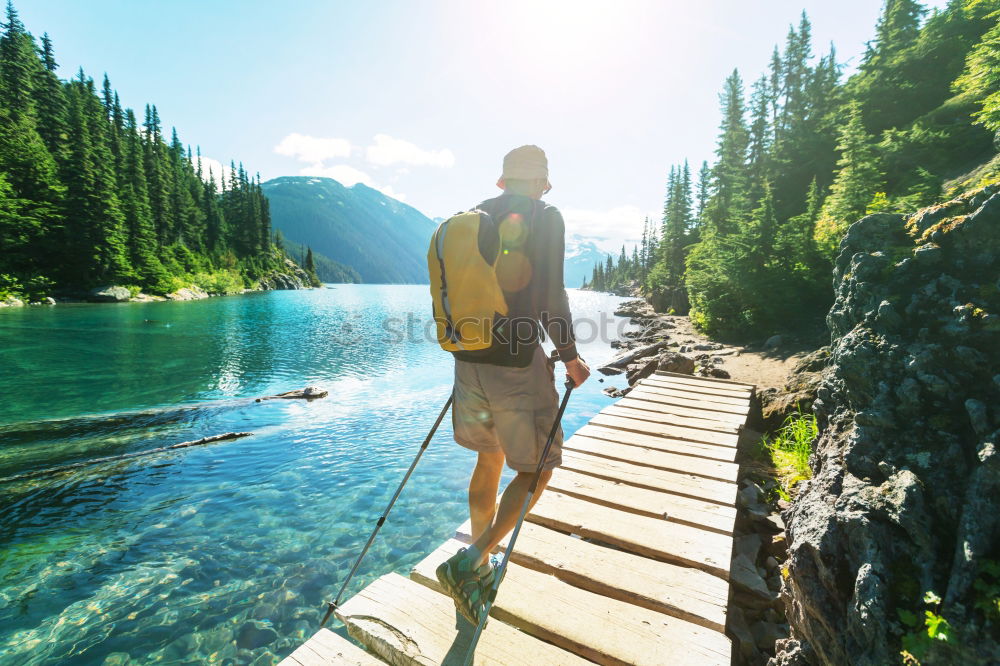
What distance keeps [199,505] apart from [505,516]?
22.0 ft

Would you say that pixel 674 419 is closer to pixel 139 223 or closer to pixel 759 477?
pixel 759 477

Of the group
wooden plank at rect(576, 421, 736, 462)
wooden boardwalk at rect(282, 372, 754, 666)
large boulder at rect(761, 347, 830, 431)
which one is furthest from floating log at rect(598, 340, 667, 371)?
wooden boardwalk at rect(282, 372, 754, 666)

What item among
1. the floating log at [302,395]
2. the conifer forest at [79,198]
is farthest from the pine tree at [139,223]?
the floating log at [302,395]

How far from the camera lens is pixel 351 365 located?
19312 mm

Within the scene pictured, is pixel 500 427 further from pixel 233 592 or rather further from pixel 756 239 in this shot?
pixel 756 239

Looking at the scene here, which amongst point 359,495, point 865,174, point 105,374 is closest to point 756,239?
point 865,174

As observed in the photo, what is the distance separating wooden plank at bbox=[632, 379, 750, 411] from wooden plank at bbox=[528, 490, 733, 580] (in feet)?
15.9

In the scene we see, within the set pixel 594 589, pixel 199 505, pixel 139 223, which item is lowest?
pixel 199 505

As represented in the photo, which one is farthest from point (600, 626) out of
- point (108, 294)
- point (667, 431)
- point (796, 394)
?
point (108, 294)

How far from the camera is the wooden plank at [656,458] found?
197 inches

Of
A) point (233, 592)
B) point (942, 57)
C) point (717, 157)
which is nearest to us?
point (233, 592)

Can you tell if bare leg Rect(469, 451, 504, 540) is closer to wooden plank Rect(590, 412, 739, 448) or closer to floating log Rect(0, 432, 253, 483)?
wooden plank Rect(590, 412, 739, 448)

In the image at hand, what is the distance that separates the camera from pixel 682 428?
21.9 ft

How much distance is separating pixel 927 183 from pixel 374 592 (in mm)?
18272
